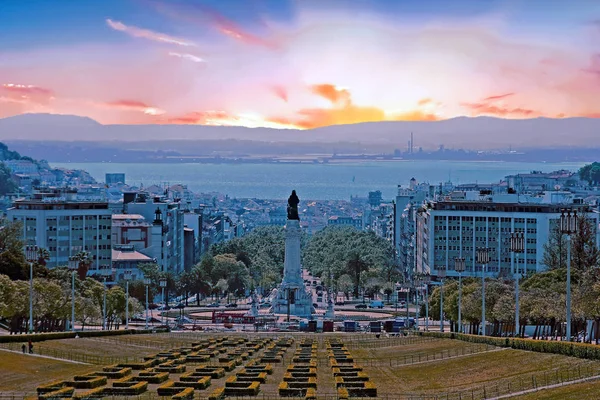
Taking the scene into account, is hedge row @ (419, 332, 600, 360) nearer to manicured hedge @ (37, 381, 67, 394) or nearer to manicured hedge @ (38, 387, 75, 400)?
manicured hedge @ (38, 387, 75, 400)

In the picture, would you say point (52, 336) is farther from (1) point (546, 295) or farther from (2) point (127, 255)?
(2) point (127, 255)

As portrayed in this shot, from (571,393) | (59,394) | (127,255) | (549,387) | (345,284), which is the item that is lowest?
(345,284)

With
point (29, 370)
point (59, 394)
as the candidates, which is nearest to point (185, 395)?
point (59, 394)

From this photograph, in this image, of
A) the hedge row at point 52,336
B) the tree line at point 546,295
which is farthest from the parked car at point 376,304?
the hedge row at point 52,336

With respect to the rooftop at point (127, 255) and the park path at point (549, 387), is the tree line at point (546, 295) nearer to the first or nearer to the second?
the park path at point (549, 387)

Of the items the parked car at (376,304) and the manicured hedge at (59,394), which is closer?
the manicured hedge at (59,394)

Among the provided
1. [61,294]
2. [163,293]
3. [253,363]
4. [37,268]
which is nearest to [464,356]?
[253,363]

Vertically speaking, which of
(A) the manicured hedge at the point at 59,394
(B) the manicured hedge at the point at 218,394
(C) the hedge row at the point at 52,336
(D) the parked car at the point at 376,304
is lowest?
(D) the parked car at the point at 376,304
